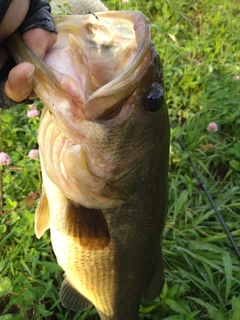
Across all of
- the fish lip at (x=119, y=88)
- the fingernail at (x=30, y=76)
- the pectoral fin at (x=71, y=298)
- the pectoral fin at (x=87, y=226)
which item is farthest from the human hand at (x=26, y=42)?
the pectoral fin at (x=71, y=298)

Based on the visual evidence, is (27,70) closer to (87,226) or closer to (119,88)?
(119,88)

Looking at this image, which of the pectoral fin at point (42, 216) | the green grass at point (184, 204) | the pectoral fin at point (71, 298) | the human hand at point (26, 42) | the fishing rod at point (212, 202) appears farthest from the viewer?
the fishing rod at point (212, 202)

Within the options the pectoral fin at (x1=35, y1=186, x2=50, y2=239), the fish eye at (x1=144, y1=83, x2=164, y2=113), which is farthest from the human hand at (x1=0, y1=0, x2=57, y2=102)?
the pectoral fin at (x1=35, y1=186, x2=50, y2=239)

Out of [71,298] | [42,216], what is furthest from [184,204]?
A: [42,216]

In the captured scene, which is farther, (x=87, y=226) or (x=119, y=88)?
(x=87, y=226)

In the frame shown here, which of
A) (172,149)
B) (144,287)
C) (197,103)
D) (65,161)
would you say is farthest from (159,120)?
(197,103)

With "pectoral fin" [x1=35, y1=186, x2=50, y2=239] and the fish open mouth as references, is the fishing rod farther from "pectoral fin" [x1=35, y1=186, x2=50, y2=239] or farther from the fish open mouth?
the fish open mouth

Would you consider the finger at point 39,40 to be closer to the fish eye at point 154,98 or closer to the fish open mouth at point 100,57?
the fish open mouth at point 100,57
